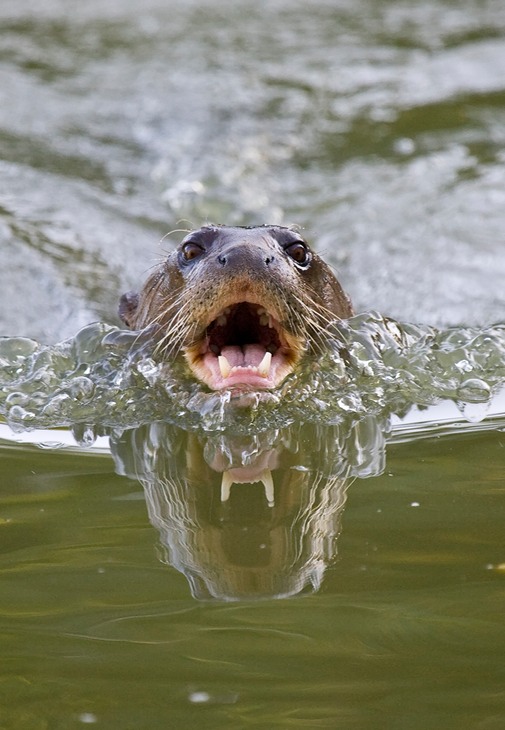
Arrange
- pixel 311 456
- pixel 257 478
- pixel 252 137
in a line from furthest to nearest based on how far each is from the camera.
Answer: pixel 252 137 → pixel 311 456 → pixel 257 478

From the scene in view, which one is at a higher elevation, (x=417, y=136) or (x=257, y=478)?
(x=417, y=136)

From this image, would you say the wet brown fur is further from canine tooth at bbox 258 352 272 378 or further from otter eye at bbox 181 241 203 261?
canine tooth at bbox 258 352 272 378

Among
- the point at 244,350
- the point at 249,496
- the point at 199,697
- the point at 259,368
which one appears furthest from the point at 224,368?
the point at 199,697

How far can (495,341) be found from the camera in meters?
4.03

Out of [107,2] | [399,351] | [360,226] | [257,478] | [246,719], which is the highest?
[107,2]

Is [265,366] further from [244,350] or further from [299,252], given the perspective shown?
[299,252]

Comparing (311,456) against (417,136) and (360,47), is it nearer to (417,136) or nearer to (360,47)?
(417,136)

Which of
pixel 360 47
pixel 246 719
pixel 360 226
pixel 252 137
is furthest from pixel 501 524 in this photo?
pixel 360 47

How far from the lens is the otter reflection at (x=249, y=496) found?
234cm

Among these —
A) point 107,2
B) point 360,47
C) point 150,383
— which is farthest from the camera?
point 107,2

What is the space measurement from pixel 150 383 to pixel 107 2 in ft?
23.5

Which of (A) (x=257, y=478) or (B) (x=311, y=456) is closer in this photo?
(A) (x=257, y=478)

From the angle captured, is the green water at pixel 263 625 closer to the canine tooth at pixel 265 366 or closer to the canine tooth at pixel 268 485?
the canine tooth at pixel 268 485

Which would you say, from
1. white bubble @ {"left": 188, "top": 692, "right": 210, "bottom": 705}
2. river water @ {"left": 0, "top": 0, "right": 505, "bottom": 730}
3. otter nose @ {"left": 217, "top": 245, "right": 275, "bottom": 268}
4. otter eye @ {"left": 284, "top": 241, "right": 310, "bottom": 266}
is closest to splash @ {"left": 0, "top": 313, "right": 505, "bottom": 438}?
river water @ {"left": 0, "top": 0, "right": 505, "bottom": 730}
